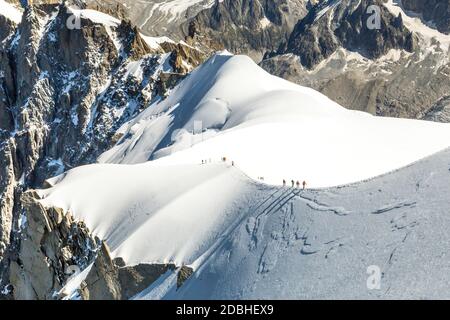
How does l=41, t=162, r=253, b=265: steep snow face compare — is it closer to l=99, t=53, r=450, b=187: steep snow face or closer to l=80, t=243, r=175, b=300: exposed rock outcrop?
l=80, t=243, r=175, b=300: exposed rock outcrop

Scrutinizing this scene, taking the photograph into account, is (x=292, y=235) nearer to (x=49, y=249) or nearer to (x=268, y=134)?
(x=49, y=249)

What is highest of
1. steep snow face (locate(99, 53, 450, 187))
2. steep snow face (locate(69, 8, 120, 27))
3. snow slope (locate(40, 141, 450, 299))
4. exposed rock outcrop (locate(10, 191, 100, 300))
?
snow slope (locate(40, 141, 450, 299))

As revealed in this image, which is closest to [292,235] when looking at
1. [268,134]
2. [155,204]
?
[155,204]

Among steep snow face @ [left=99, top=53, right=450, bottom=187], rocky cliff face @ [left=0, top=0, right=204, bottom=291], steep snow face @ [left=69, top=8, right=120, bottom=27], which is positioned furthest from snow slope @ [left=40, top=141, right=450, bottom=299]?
steep snow face @ [left=69, top=8, right=120, bottom=27]

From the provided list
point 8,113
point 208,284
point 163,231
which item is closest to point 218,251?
point 208,284
